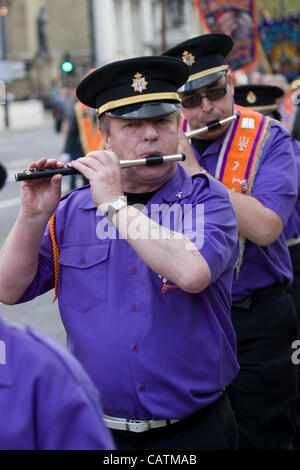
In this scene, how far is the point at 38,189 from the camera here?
2.50m

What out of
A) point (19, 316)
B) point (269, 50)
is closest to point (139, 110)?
point (19, 316)

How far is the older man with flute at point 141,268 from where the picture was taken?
2305 millimetres

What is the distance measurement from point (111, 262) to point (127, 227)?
0.31 metres

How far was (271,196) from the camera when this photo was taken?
326 centimetres

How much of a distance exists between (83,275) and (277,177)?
122 centimetres

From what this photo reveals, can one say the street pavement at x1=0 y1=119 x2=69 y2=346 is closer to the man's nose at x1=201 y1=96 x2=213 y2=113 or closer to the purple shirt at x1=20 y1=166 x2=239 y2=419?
the purple shirt at x1=20 y1=166 x2=239 y2=419

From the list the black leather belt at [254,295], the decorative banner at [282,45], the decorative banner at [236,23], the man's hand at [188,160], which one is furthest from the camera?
the decorative banner at [282,45]

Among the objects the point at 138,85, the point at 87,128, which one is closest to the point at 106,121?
the point at 138,85

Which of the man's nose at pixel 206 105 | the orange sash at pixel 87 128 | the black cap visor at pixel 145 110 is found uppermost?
the black cap visor at pixel 145 110

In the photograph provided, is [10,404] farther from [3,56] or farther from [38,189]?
[3,56]

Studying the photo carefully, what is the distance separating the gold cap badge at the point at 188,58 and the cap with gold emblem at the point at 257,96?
1.43 m

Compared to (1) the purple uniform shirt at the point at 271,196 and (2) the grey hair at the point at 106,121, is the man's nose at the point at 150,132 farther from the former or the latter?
(1) the purple uniform shirt at the point at 271,196

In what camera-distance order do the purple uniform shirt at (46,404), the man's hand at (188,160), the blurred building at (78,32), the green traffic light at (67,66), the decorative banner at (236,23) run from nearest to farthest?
the purple uniform shirt at (46,404)
the man's hand at (188,160)
the green traffic light at (67,66)
the decorative banner at (236,23)
the blurred building at (78,32)

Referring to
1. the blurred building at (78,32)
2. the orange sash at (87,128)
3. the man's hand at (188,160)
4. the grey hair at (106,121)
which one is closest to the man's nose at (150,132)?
the grey hair at (106,121)
